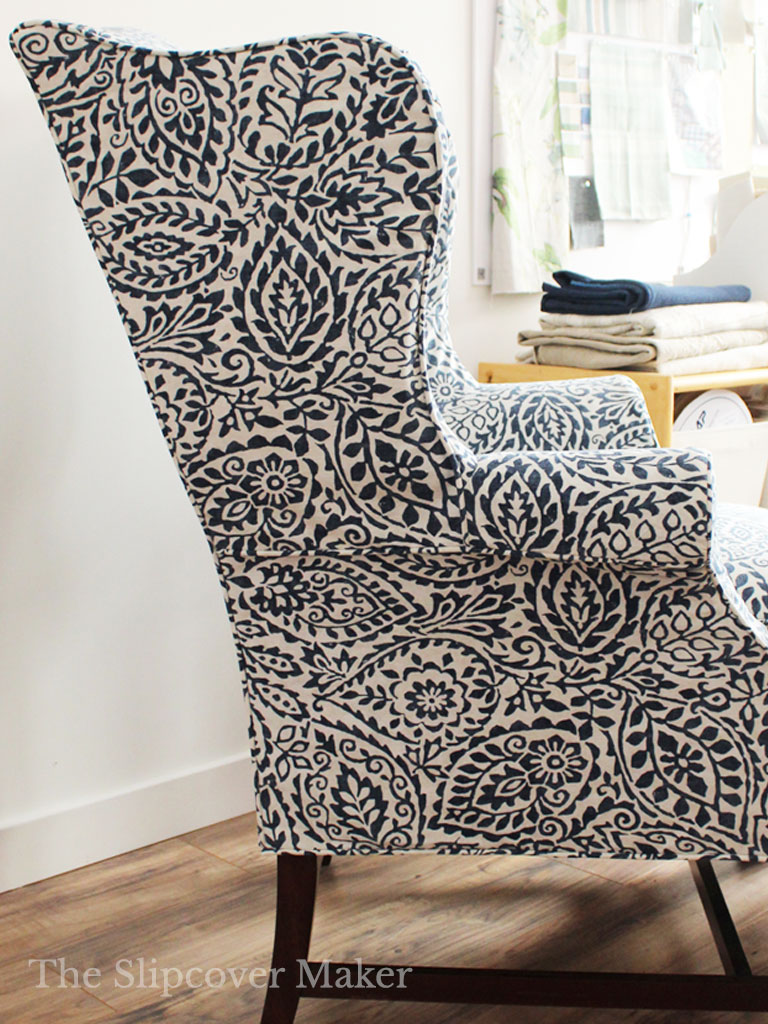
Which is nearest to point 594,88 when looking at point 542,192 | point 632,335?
point 542,192

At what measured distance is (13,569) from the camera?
53.9 inches

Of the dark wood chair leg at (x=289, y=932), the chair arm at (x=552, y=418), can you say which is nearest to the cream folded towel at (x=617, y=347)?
the chair arm at (x=552, y=418)

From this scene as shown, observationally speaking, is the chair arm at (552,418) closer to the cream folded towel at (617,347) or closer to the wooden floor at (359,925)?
the cream folded towel at (617,347)

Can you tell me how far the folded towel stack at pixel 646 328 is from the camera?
5.26 feet

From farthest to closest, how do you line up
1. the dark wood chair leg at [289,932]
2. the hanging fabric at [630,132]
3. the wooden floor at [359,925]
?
the hanging fabric at [630,132], the wooden floor at [359,925], the dark wood chair leg at [289,932]

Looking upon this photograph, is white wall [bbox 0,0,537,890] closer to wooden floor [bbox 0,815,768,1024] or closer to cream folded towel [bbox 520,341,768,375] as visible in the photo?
wooden floor [bbox 0,815,768,1024]

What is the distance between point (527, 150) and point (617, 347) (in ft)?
1.48

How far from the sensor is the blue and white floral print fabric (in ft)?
2.72

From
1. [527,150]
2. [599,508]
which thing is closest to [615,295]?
[527,150]

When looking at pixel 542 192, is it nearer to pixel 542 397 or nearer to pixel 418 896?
pixel 542 397

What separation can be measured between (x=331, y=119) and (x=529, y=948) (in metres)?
0.88

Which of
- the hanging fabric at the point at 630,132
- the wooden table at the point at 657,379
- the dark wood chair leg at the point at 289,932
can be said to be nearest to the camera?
the dark wood chair leg at the point at 289,932

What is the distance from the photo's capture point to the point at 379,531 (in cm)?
89

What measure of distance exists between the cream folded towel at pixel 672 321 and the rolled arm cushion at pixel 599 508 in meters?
0.76
